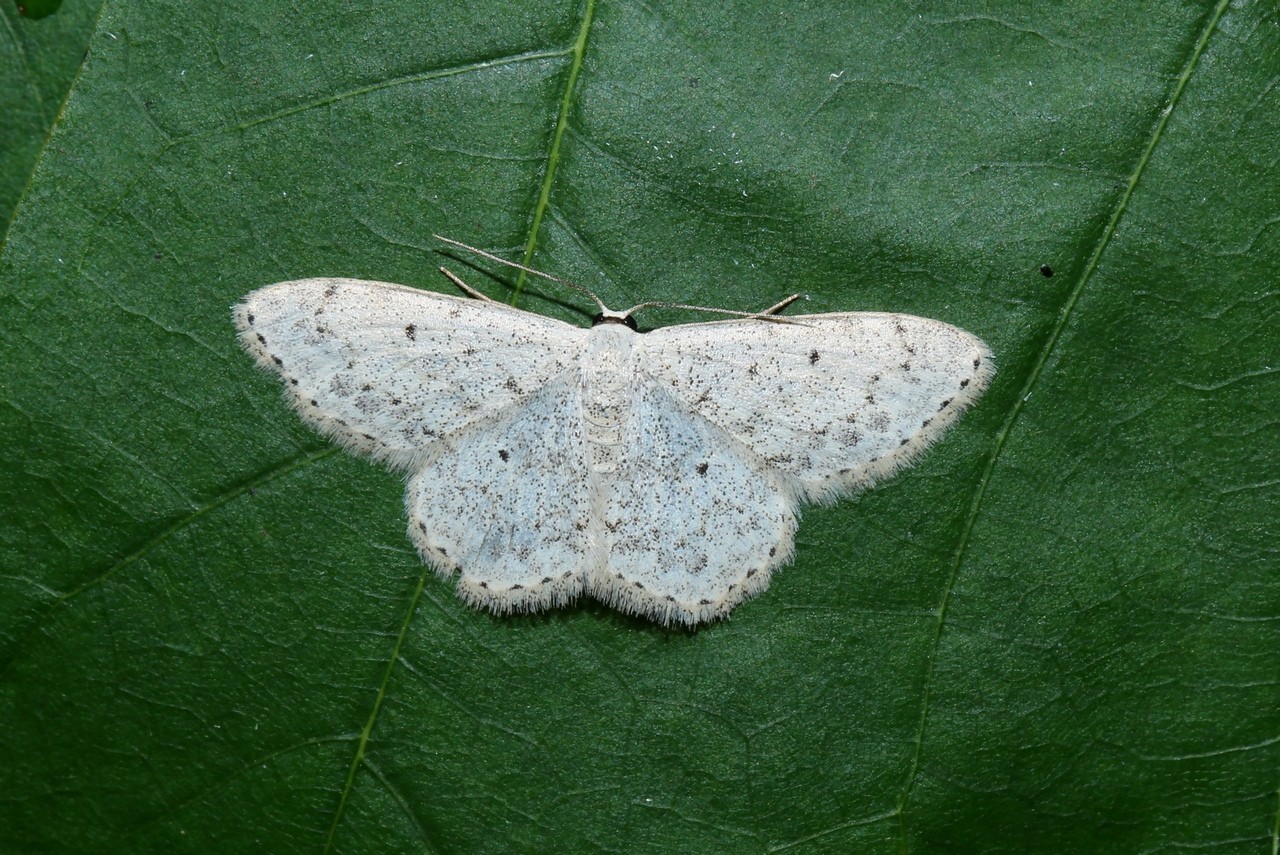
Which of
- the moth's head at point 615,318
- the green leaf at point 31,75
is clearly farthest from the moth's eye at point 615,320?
the green leaf at point 31,75

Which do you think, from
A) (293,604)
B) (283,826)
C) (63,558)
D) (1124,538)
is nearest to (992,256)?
(1124,538)

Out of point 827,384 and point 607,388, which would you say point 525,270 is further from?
point 827,384

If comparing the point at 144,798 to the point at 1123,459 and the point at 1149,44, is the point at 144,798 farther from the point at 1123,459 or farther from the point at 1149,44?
the point at 1149,44

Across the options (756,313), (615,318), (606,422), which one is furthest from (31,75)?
(756,313)

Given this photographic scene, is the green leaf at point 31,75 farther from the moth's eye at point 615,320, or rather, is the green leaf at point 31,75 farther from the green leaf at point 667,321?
the moth's eye at point 615,320

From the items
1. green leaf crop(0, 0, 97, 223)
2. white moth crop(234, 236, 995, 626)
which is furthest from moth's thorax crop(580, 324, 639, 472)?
green leaf crop(0, 0, 97, 223)

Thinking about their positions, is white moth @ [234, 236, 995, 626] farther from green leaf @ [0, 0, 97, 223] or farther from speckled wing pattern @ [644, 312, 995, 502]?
green leaf @ [0, 0, 97, 223]

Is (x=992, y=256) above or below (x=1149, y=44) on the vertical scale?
below
